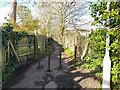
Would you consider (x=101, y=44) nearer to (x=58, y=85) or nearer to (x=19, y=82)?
(x=58, y=85)

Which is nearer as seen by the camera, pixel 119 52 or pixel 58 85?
pixel 119 52

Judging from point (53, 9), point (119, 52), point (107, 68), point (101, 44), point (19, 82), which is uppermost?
point (53, 9)

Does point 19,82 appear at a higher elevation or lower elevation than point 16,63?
lower

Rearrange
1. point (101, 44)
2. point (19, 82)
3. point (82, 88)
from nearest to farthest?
point (101, 44) < point (82, 88) < point (19, 82)

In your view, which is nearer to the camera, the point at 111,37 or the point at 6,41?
the point at 111,37

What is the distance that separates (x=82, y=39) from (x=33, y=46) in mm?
4049

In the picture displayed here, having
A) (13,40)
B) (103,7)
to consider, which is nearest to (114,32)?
(103,7)

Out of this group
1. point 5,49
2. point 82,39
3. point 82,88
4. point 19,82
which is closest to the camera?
point 82,88

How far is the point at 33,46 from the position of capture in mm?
7285

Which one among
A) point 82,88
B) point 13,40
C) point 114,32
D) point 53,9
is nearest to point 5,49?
point 13,40

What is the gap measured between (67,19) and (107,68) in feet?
35.9

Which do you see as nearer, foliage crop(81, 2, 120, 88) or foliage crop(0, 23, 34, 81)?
foliage crop(81, 2, 120, 88)

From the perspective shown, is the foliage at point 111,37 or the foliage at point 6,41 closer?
the foliage at point 111,37

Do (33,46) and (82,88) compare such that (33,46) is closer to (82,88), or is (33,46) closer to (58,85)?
(58,85)
